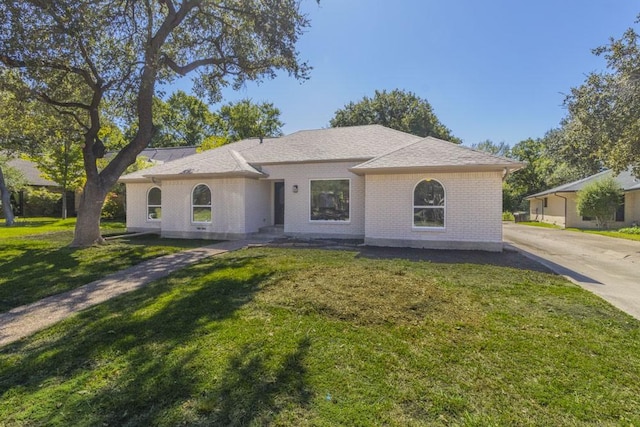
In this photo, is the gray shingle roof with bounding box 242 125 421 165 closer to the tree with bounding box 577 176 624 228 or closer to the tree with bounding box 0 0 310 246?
the tree with bounding box 0 0 310 246

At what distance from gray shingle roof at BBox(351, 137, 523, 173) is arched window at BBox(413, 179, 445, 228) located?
2.73ft

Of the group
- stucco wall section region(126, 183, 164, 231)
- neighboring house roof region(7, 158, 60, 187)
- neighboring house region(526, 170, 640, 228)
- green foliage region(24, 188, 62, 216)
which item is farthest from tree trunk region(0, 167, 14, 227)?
neighboring house region(526, 170, 640, 228)

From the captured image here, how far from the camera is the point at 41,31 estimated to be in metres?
9.20

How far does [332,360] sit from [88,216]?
1185cm

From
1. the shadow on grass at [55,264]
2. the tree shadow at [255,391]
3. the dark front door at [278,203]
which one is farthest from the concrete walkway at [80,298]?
the dark front door at [278,203]

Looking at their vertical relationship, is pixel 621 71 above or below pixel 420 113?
below

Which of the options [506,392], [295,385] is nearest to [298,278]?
[295,385]

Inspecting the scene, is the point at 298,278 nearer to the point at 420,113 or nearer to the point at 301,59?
the point at 301,59

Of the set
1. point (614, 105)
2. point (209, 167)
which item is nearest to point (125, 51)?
point (209, 167)

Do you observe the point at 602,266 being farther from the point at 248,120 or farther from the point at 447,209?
the point at 248,120

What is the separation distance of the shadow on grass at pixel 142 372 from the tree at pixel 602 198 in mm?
25367

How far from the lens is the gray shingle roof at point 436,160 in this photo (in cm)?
1030

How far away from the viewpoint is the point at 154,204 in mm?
16906

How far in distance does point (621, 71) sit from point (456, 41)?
683 cm
